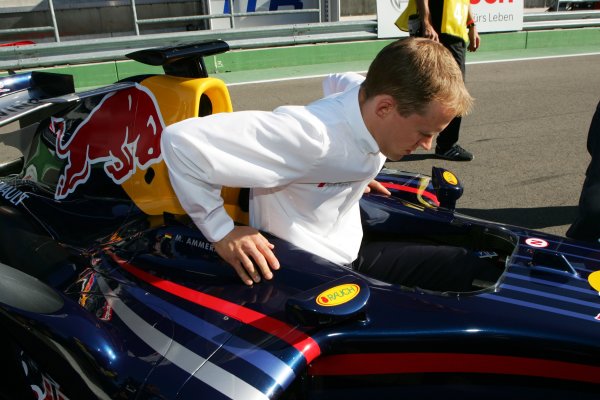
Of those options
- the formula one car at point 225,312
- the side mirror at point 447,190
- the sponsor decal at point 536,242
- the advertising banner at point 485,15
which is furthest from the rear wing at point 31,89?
the advertising banner at point 485,15

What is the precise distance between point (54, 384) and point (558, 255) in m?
1.61

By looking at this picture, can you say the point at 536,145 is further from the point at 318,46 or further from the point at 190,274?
the point at 318,46

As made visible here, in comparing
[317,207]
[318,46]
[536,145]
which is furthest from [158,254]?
[318,46]

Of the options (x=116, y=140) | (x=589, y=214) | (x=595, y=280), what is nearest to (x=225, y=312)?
(x=116, y=140)

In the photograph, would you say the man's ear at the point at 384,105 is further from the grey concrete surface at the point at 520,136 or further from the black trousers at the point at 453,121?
the black trousers at the point at 453,121

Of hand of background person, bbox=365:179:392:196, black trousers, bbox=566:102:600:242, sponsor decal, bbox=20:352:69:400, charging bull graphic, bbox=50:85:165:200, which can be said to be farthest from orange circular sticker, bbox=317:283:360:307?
black trousers, bbox=566:102:600:242

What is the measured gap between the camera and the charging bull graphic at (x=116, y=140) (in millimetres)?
2254

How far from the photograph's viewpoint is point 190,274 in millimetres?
1876

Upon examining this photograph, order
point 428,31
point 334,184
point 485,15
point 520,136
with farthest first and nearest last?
point 485,15 → point 520,136 → point 428,31 → point 334,184

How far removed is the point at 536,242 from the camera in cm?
207

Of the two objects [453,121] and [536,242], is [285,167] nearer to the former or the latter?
[536,242]

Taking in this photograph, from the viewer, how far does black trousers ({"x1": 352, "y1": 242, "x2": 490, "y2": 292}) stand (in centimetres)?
208

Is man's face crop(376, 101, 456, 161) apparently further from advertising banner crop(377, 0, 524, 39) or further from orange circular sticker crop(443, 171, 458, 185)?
advertising banner crop(377, 0, 524, 39)

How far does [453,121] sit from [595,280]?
10.4ft
